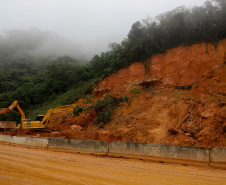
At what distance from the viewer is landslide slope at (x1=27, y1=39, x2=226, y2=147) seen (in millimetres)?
12109

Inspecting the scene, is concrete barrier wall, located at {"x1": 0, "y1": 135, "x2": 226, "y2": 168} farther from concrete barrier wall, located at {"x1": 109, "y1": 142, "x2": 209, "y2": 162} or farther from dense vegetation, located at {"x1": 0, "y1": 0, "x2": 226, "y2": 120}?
dense vegetation, located at {"x1": 0, "y1": 0, "x2": 226, "y2": 120}

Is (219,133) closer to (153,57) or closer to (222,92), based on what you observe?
(222,92)

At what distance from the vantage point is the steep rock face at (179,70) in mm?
18172

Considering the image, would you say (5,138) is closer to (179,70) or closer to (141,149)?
(141,149)

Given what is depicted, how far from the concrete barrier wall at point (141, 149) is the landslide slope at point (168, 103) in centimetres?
283

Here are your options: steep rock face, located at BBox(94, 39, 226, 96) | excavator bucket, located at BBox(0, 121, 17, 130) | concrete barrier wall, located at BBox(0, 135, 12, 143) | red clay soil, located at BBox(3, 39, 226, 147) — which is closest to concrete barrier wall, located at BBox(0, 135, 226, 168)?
red clay soil, located at BBox(3, 39, 226, 147)

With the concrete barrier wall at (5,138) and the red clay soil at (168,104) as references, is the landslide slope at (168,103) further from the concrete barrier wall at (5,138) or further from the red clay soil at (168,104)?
the concrete barrier wall at (5,138)

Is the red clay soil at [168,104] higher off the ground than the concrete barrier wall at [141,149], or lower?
higher

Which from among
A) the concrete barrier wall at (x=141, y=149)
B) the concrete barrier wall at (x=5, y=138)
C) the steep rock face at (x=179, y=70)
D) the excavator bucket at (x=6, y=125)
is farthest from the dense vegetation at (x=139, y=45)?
the concrete barrier wall at (x=141, y=149)

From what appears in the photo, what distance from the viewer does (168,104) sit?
1559 cm

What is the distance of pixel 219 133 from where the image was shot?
10.9m

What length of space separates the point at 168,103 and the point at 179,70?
6397 mm

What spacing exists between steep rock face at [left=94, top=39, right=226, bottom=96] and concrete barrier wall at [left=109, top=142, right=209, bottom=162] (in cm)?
1017

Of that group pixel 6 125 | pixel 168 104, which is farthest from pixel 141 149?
pixel 6 125
